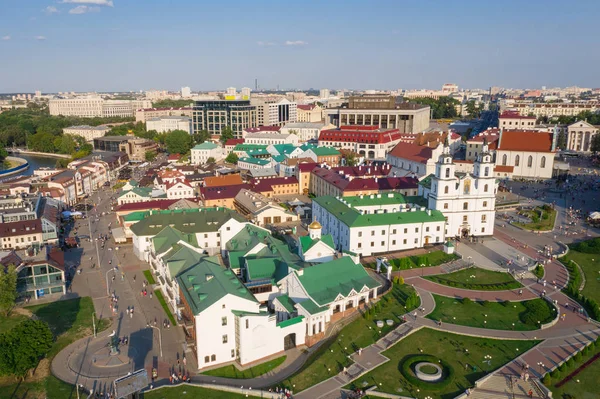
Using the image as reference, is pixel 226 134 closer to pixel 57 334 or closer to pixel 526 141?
pixel 526 141

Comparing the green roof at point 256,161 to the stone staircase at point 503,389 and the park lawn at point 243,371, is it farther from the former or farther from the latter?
the stone staircase at point 503,389

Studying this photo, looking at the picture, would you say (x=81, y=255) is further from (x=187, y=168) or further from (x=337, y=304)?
(x=187, y=168)

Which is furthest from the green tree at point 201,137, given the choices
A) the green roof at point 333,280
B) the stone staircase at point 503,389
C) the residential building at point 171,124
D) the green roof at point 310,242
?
the stone staircase at point 503,389

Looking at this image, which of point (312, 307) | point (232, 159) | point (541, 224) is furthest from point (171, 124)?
point (312, 307)

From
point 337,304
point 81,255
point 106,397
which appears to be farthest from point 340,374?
point 81,255

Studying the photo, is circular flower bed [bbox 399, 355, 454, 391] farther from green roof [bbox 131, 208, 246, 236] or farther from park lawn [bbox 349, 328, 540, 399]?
green roof [bbox 131, 208, 246, 236]

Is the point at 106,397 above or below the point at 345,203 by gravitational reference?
below
